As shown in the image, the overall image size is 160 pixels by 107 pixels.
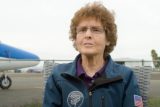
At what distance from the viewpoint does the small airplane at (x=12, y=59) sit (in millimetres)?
15289

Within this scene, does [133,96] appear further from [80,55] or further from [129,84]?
[80,55]

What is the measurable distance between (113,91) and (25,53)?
Answer: 13.0m

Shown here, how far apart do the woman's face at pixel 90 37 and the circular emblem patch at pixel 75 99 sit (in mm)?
276

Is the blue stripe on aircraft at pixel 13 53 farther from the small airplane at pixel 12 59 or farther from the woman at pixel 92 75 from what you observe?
the woman at pixel 92 75

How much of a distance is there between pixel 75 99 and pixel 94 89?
137 mm

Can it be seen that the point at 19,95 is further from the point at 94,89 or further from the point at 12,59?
the point at 94,89

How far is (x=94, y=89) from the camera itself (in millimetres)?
2994


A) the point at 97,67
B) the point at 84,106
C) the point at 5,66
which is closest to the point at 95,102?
the point at 84,106

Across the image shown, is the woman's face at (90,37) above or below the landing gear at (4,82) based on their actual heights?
above

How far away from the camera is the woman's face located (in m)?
3.05

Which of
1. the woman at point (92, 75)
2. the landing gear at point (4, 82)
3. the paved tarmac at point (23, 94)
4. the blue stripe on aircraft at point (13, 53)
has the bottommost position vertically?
the paved tarmac at point (23, 94)

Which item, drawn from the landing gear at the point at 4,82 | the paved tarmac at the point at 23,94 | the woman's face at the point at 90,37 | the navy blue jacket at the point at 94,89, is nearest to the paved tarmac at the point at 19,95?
the paved tarmac at the point at 23,94

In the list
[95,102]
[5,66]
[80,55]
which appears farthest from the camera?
[5,66]

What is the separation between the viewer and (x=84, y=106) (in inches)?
117
